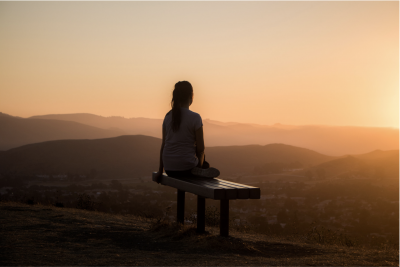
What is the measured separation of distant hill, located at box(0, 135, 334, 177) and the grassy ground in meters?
62.6

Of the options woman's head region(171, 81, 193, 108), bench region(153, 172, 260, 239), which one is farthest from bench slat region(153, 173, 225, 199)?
woman's head region(171, 81, 193, 108)

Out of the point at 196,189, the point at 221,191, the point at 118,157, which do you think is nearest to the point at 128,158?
the point at 118,157

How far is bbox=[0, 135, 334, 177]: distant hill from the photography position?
2707 inches

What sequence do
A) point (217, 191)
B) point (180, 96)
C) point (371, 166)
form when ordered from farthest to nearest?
point (371, 166) < point (180, 96) < point (217, 191)

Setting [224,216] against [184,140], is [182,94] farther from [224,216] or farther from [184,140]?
[224,216]

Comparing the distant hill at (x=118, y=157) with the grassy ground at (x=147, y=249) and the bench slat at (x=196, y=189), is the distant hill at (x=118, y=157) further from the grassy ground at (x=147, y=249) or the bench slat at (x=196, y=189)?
the bench slat at (x=196, y=189)

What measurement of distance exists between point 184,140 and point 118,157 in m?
72.2

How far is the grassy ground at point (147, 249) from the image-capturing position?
14.1ft

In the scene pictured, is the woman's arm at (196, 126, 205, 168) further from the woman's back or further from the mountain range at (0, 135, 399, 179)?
the mountain range at (0, 135, 399, 179)

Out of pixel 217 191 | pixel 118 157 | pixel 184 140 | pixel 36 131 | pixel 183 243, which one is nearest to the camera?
pixel 217 191

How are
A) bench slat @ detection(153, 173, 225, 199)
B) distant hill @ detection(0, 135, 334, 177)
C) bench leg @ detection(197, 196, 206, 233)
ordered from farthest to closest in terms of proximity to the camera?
distant hill @ detection(0, 135, 334, 177) < bench leg @ detection(197, 196, 206, 233) < bench slat @ detection(153, 173, 225, 199)

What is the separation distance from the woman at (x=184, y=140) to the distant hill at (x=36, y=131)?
121m

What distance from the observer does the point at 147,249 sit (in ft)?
Result: 16.4

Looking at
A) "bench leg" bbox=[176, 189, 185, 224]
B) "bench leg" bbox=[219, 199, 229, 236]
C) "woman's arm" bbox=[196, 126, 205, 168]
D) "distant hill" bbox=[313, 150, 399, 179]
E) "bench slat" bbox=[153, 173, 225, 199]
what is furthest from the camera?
"distant hill" bbox=[313, 150, 399, 179]
